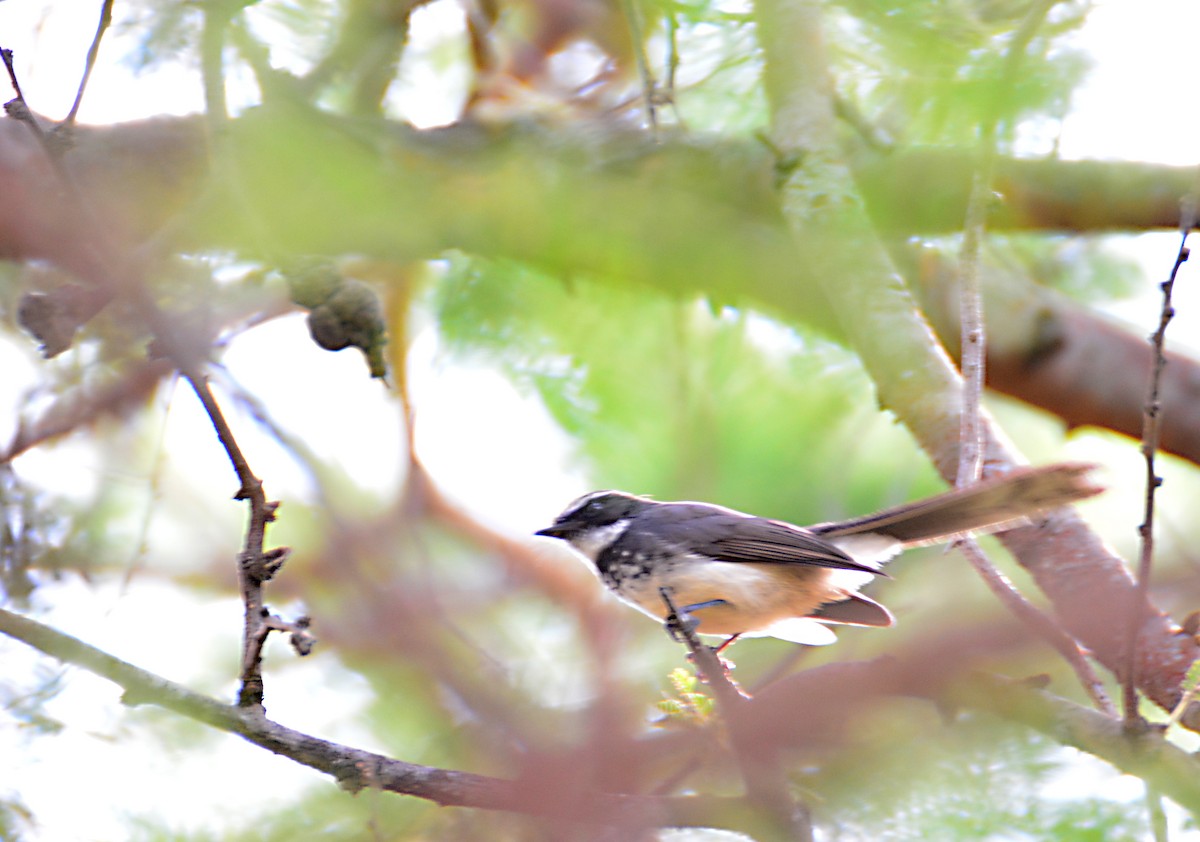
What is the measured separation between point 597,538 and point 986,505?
1246mm

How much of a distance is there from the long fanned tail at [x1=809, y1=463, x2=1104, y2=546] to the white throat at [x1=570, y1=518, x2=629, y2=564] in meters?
0.73

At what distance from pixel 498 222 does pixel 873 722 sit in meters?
2.47

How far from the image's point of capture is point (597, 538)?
127 inches

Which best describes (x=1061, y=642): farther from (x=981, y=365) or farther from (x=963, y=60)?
(x=963, y=60)

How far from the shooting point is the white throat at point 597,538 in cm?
320

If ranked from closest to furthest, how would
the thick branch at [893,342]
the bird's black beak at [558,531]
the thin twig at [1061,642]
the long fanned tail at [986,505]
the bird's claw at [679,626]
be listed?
the thin twig at [1061,642] → the bird's claw at [679,626] → the long fanned tail at [986,505] → the thick branch at [893,342] → the bird's black beak at [558,531]

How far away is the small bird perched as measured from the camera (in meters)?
2.86

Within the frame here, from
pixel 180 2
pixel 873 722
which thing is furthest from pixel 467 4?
pixel 873 722

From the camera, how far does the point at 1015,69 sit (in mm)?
2584

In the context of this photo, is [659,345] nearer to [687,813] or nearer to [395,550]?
[395,550]

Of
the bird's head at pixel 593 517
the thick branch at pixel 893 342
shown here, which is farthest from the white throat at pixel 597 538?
the thick branch at pixel 893 342

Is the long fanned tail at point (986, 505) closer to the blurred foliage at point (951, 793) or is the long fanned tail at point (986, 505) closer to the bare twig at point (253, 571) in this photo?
the blurred foliage at point (951, 793)

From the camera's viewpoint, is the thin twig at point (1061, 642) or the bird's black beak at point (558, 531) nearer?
the thin twig at point (1061, 642)

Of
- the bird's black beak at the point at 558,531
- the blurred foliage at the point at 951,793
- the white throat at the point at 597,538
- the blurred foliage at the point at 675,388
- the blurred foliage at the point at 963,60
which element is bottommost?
the blurred foliage at the point at 951,793
